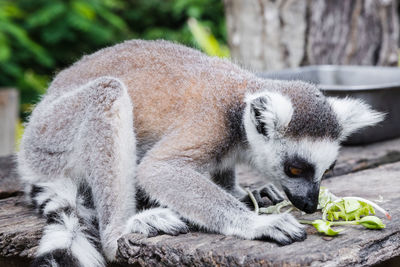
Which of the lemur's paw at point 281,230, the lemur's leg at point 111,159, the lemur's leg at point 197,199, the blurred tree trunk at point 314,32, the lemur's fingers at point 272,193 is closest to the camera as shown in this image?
the lemur's paw at point 281,230

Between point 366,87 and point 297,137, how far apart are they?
1.62m

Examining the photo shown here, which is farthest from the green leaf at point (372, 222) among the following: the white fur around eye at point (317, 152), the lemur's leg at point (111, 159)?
the lemur's leg at point (111, 159)

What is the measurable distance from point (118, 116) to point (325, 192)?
1.32 meters

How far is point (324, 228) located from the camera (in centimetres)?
256

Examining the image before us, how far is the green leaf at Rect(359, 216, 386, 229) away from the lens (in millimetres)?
2580

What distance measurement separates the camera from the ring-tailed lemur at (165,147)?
2867mm

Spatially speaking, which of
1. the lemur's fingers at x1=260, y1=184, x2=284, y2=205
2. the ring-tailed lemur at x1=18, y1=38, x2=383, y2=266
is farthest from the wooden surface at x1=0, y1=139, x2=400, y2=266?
the lemur's fingers at x1=260, y1=184, x2=284, y2=205

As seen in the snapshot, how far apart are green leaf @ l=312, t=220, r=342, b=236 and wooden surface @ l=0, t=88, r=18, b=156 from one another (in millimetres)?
5776

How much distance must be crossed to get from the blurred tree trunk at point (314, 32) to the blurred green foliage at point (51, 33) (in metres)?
2.67

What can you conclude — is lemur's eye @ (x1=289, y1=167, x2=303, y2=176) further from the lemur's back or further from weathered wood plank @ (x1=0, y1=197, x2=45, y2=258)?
weathered wood plank @ (x1=0, y1=197, x2=45, y2=258)

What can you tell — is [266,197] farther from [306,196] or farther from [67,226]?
[67,226]

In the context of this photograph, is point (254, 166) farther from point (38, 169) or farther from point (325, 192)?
point (38, 169)

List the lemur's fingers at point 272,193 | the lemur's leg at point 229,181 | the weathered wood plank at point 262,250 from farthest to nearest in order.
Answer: the lemur's leg at point 229,181 < the lemur's fingers at point 272,193 < the weathered wood plank at point 262,250

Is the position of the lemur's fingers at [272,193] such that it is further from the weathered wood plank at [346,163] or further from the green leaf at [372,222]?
the green leaf at [372,222]
